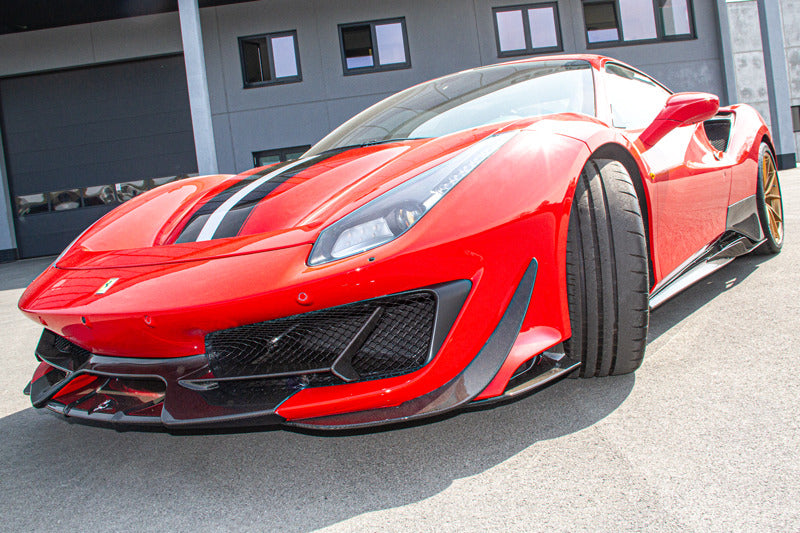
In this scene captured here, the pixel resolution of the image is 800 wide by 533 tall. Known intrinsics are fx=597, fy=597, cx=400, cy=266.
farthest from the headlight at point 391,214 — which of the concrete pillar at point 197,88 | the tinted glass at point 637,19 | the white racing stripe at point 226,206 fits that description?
the tinted glass at point 637,19

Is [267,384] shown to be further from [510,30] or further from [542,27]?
[542,27]

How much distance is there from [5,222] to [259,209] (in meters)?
14.2

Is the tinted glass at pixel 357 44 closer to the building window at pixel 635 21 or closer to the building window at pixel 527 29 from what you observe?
the building window at pixel 527 29

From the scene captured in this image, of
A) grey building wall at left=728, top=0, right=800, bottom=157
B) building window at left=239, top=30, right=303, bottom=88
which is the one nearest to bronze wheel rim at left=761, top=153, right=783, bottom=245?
building window at left=239, top=30, right=303, bottom=88

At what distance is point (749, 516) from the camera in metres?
1.11

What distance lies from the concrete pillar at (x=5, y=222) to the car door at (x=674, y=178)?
562 inches

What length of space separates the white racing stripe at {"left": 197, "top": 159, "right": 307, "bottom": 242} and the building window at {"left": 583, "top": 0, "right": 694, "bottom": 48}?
11471mm

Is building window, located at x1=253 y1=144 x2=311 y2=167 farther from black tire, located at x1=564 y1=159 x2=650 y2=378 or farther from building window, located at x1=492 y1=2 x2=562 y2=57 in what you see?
black tire, located at x1=564 y1=159 x2=650 y2=378

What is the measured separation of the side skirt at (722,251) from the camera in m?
2.16

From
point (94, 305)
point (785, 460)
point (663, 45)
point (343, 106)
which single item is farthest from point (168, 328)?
point (663, 45)

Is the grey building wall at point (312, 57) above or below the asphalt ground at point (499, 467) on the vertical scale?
above

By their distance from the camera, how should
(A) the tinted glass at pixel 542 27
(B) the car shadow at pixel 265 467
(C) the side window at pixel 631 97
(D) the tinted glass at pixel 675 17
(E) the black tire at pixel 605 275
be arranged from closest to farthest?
1. (B) the car shadow at pixel 265 467
2. (E) the black tire at pixel 605 275
3. (C) the side window at pixel 631 97
4. (A) the tinted glass at pixel 542 27
5. (D) the tinted glass at pixel 675 17

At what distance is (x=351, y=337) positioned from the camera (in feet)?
4.58

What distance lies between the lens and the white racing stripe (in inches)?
68.1
